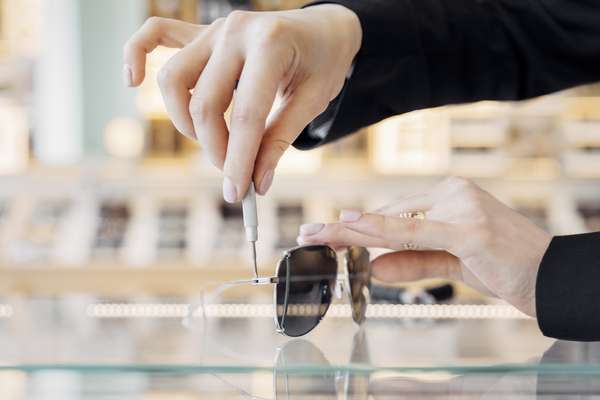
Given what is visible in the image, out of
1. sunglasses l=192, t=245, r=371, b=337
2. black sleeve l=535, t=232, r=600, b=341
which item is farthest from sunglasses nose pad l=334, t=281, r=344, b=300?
black sleeve l=535, t=232, r=600, b=341

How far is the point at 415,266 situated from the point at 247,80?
0.92 feet

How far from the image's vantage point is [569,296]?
621mm

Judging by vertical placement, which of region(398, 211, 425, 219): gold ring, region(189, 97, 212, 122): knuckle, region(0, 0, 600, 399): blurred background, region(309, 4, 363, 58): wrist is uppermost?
region(309, 4, 363, 58): wrist

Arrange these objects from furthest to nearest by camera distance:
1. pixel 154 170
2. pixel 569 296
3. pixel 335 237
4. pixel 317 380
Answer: pixel 154 170 → pixel 335 237 → pixel 569 296 → pixel 317 380

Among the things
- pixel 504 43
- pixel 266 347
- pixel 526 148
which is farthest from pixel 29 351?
pixel 526 148

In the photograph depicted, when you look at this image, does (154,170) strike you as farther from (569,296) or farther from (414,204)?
(569,296)

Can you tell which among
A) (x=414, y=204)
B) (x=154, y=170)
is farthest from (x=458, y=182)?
(x=154, y=170)

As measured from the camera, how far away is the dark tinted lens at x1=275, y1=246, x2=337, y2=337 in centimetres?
69

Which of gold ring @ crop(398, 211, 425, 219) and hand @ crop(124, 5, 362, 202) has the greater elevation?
hand @ crop(124, 5, 362, 202)

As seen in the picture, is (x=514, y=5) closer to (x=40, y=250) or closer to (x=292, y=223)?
(x=292, y=223)

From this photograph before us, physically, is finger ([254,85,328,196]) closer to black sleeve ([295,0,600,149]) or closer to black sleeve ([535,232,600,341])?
black sleeve ([295,0,600,149])

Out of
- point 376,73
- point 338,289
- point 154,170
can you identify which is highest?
point 376,73

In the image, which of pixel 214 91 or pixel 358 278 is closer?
pixel 214 91

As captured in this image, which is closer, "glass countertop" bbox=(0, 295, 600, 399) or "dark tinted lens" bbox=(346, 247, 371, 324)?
"glass countertop" bbox=(0, 295, 600, 399)
